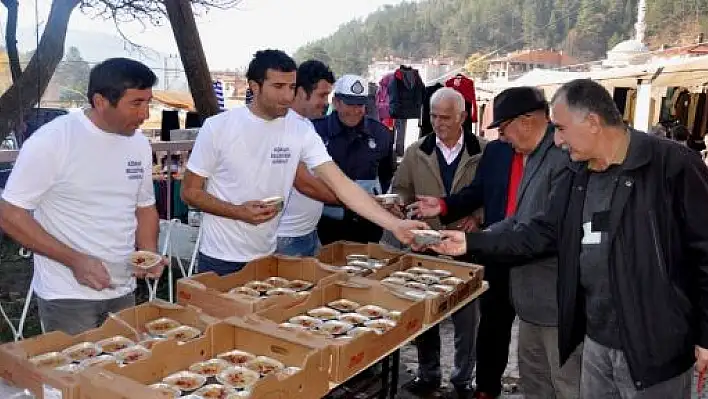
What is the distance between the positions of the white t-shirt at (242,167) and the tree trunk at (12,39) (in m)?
6.20

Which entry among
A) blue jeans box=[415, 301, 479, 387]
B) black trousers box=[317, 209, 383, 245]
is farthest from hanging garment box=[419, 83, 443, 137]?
blue jeans box=[415, 301, 479, 387]

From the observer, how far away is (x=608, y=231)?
7.41 feet

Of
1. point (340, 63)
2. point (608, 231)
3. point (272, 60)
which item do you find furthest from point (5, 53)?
point (340, 63)

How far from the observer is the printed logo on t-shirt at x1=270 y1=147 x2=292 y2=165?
3012 millimetres

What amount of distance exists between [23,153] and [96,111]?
0.33 metres

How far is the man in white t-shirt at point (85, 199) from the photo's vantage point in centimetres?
230

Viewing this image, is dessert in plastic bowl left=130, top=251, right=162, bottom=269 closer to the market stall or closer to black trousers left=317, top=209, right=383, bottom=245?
the market stall

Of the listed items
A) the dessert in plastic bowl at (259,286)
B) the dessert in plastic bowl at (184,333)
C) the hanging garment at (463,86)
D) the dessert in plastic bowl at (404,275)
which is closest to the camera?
the dessert in plastic bowl at (184,333)

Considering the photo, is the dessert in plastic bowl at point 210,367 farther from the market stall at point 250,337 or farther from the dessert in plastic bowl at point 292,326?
the dessert in plastic bowl at point 292,326

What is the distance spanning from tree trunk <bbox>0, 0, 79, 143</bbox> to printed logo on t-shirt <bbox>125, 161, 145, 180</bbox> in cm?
542

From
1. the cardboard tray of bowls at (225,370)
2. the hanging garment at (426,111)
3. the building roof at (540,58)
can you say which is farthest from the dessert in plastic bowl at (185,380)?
the building roof at (540,58)

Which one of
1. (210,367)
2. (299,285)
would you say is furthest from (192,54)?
(210,367)

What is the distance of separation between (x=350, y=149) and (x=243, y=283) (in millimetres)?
1678

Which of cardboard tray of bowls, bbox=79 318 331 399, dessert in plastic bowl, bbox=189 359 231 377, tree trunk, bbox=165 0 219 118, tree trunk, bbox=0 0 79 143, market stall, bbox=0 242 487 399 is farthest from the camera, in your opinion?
tree trunk, bbox=0 0 79 143
